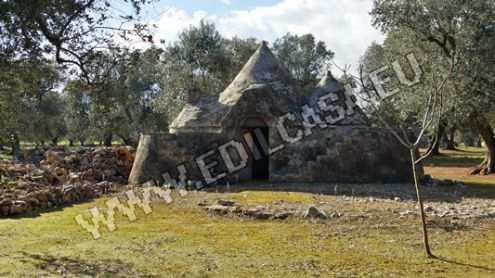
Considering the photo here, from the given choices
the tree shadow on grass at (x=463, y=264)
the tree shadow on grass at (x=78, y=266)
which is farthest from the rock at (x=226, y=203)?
the tree shadow on grass at (x=463, y=264)

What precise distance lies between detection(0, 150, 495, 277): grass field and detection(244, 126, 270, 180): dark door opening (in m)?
8.91

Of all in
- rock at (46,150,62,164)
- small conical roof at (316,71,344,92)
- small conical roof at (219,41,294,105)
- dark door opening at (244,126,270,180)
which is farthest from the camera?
rock at (46,150,62,164)

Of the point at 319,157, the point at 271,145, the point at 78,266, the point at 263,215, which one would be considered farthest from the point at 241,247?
the point at 271,145

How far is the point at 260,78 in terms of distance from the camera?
2470 cm

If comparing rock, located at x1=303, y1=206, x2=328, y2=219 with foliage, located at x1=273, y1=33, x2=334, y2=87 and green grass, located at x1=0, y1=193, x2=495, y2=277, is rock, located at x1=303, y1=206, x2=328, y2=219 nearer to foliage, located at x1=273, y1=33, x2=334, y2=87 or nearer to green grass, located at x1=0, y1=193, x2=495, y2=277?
green grass, located at x1=0, y1=193, x2=495, y2=277

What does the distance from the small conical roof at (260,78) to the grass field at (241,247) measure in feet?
32.9

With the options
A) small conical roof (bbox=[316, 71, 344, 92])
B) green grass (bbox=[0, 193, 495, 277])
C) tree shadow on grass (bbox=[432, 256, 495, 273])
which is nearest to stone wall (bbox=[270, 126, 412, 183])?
small conical roof (bbox=[316, 71, 344, 92])

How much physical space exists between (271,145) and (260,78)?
11.5 feet

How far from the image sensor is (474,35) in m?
23.1

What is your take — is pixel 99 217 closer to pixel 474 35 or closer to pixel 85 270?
pixel 85 270

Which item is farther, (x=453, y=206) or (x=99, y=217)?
(x=453, y=206)

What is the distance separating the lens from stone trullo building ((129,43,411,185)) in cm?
2241

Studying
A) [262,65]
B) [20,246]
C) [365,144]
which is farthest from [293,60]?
[20,246]

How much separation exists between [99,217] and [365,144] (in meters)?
12.1
